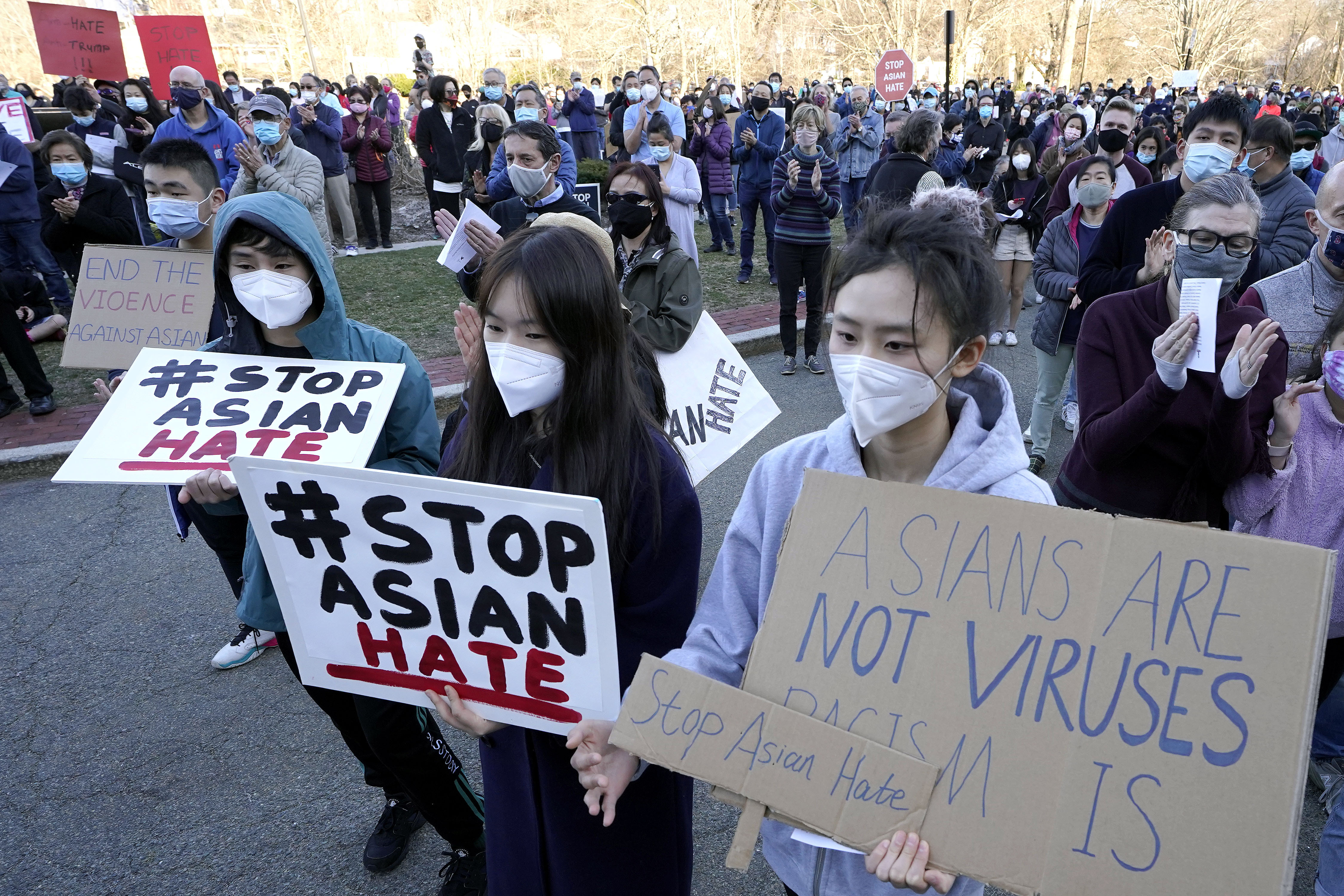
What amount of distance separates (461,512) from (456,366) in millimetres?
5756

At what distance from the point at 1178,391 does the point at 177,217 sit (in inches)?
149

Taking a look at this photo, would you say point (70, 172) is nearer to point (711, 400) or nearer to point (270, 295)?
point (270, 295)

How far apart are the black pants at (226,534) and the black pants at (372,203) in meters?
9.42

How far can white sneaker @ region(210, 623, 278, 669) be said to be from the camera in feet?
11.9

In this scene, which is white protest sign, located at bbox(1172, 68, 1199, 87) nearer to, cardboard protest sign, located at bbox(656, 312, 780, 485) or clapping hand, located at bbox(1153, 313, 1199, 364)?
cardboard protest sign, located at bbox(656, 312, 780, 485)

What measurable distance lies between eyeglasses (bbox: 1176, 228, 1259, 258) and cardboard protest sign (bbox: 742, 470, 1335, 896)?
1.83 metres

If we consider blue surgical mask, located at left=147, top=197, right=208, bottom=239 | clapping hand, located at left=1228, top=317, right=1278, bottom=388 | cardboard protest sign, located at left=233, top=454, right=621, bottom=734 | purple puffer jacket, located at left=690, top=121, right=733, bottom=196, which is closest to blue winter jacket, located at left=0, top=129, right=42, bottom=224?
blue surgical mask, located at left=147, top=197, right=208, bottom=239

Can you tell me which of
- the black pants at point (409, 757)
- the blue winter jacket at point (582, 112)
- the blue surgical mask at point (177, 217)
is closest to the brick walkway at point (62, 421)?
the blue surgical mask at point (177, 217)

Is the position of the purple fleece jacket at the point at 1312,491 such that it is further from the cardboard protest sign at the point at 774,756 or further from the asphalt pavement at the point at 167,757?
the cardboard protest sign at the point at 774,756

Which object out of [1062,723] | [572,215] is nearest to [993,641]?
[1062,723]

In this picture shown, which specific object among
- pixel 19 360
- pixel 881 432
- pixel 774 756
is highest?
pixel 881 432

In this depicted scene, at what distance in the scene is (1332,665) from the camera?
2305 mm

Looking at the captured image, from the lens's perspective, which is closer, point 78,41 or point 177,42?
point 177,42

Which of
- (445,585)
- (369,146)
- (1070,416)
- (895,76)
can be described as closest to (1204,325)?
(445,585)
